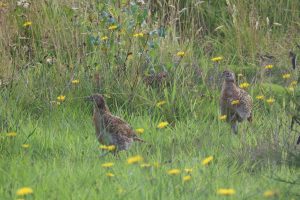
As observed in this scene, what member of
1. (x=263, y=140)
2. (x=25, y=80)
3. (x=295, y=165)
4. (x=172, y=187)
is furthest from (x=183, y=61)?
(x=172, y=187)

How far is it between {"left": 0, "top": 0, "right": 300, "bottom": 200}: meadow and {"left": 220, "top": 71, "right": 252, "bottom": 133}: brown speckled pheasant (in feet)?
0.33

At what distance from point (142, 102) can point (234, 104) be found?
1016mm

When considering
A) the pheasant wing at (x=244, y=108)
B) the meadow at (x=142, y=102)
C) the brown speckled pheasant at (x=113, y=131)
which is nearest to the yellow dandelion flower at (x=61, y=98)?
the meadow at (x=142, y=102)

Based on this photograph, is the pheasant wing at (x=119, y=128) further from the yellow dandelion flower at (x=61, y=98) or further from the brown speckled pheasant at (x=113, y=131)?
the yellow dandelion flower at (x=61, y=98)

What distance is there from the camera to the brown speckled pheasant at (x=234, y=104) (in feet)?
24.4

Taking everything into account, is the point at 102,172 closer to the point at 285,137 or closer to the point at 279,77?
the point at 285,137

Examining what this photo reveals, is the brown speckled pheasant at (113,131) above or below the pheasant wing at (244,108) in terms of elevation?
above

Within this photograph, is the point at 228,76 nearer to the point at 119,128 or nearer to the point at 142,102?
the point at 142,102

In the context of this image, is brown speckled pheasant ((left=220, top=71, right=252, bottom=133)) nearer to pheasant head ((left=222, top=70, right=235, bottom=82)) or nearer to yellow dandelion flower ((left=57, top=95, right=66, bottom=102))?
pheasant head ((left=222, top=70, right=235, bottom=82))

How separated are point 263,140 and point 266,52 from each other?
12.9 ft

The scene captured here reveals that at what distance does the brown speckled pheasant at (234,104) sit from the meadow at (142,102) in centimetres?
10

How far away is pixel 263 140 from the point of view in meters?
6.54

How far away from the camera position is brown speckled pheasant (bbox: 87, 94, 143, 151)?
6555mm

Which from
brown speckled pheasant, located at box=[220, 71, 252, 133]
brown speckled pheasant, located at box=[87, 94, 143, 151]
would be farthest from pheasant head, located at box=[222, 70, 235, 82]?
brown speckled pheasant, located at box=[87, 94, 143, 151]
